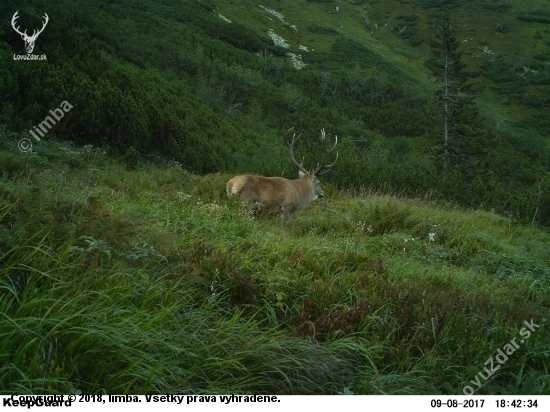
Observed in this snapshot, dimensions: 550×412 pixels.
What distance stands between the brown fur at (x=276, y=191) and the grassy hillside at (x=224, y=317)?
313 cm

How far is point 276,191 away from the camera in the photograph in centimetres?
908

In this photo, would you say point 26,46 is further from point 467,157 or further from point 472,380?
point 467,157

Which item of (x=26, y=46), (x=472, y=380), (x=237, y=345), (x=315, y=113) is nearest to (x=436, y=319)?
(x=472, y=380)

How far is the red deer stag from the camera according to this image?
8.58m

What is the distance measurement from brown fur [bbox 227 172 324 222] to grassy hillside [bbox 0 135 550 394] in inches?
123

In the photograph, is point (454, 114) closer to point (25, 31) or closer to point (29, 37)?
point (29, 37)

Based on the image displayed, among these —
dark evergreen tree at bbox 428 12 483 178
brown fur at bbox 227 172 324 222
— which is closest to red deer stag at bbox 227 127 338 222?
brown fur at bbox 227 172 324 222

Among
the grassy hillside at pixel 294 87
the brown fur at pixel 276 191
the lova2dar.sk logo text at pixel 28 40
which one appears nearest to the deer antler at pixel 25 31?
the lova2dar.sk logo text at pixel 28 40

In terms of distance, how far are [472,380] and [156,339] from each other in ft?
6.51

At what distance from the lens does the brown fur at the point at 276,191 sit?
8.57 metres

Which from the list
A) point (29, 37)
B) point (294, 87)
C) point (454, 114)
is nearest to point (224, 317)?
point (29, 37)
